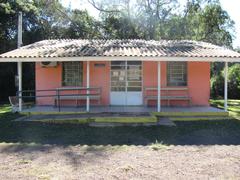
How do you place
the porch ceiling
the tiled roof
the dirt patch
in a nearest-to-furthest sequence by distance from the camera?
the dirt patch
the porch ceiling
the tiled roof

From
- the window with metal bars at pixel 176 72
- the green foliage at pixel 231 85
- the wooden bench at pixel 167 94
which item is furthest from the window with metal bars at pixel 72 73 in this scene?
the green foliage at pixel 231 85

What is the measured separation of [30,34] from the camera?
25391mm

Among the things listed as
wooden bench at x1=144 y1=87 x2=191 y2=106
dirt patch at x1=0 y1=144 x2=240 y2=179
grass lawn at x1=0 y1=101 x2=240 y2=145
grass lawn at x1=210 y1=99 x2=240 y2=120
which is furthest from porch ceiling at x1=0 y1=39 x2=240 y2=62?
dirt patch at x1=0 y1=144 x2=240 y2=179

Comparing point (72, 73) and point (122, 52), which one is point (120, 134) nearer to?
point (122, 52)

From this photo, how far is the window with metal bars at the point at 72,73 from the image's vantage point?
14.8m

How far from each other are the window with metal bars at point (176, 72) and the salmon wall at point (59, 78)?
274 centimetres

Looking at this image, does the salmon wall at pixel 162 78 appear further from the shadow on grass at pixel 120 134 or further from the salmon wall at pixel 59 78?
the shadow on grass at pixel 120 134

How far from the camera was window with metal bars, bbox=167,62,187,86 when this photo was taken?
1471 centimetres

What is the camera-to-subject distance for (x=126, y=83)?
48.2 feet

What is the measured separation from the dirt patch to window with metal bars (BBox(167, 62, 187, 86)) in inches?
265

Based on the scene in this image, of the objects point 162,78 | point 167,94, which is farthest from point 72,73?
point 167,94

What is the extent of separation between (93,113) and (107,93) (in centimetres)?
265

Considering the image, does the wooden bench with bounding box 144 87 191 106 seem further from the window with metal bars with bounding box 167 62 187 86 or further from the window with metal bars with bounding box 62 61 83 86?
the window with metal bars with bounding box 62 61 83 86

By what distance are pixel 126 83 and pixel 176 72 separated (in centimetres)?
232
